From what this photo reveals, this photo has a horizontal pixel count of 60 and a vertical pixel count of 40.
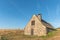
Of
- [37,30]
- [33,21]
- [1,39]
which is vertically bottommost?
[1,39]

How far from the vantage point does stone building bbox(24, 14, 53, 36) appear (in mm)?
46175

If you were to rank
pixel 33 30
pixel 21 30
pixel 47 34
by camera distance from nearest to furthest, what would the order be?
pixel 47 34, pixel 33 30, pixel 21 30

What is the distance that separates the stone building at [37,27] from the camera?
151ft

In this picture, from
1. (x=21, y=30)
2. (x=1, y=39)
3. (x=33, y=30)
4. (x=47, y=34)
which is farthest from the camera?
(x=21, y=30)

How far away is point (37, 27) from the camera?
157 feet

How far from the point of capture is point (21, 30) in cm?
5541

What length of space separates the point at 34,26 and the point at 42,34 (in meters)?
4.35

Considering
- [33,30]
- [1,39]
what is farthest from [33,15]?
[1,39]

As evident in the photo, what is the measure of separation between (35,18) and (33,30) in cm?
395

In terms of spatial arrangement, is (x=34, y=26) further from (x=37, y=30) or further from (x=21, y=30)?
(x=21, y=30)

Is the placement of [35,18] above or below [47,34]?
above

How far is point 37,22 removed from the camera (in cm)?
4812

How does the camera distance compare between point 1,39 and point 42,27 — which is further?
point 42,27

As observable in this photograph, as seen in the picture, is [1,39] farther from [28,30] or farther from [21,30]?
[21,30]
